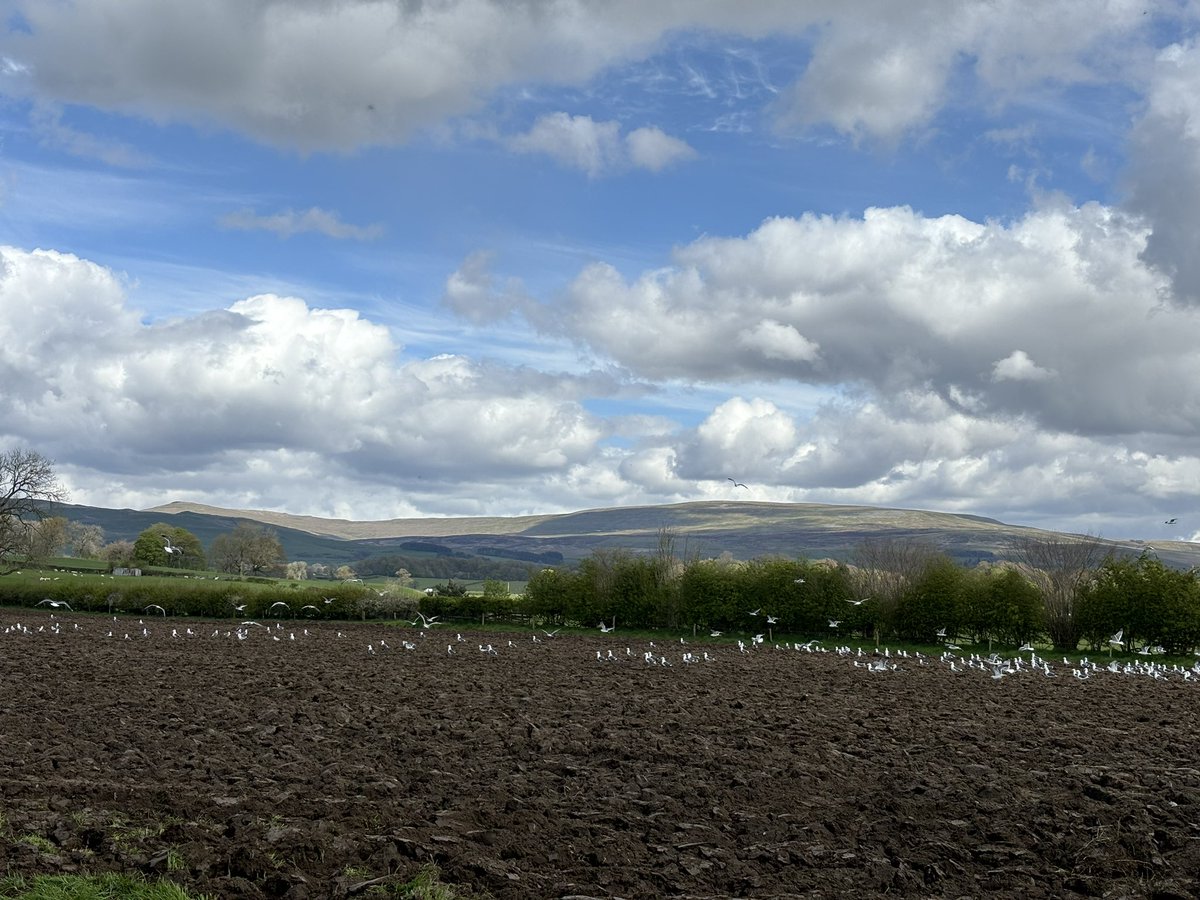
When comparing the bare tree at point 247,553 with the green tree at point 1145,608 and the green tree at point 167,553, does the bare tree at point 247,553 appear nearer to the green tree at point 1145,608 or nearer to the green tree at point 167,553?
the green tree at point 167,553

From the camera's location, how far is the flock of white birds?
45.6 m

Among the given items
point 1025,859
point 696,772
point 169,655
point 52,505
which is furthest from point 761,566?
point 52,505

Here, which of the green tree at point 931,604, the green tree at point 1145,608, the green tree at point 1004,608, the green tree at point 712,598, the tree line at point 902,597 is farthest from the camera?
the green tree at point 712,598

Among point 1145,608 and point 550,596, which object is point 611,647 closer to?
point 550,596

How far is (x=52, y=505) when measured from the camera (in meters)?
107

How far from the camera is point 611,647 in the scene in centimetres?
5781

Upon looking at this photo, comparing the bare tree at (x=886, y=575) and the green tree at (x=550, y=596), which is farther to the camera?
the green tree at (x=550, y=596)

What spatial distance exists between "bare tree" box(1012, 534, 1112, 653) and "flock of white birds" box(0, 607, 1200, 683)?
2.28 meters

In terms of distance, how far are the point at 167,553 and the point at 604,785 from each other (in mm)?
135688

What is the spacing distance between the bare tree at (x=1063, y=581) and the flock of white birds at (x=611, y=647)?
89.8 inches

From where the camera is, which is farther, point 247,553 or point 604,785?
point 247,553

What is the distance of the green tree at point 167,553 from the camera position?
146m

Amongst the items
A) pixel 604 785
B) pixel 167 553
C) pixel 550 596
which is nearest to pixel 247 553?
pixel 167 553

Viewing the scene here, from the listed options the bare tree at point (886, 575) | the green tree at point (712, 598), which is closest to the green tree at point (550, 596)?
the green tree at point (712, 598)
